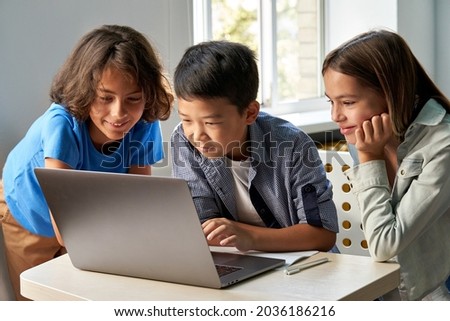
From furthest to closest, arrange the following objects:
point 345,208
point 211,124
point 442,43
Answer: point 442,43
point 345,208
point 211,124

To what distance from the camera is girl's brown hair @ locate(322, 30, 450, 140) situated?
1527mm

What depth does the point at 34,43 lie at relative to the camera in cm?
211

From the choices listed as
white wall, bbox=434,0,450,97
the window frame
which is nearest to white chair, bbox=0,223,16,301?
the window frame

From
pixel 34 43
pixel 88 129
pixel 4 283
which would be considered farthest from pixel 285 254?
pixel 34 43

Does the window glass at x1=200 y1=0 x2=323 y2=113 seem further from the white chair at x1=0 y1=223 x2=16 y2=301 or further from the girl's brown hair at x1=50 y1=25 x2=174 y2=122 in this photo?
the white chair at x1=0 y1=223 x2=16 y2=301

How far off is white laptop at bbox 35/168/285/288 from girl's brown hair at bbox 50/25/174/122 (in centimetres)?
51

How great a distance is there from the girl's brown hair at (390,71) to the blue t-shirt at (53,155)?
24.7 inches

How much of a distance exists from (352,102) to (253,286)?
1.62ft

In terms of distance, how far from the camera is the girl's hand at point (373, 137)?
1512 mm

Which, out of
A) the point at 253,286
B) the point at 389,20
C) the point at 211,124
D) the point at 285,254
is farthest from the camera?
the point at 389,20

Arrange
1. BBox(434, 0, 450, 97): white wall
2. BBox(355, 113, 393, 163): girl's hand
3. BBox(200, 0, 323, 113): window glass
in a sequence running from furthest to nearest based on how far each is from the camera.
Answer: BBox(434, 0, 450, 97): white wall
BBox(200, 0, 323, 113): window glass
BBox(355, 113, 393, 163): girl's hand

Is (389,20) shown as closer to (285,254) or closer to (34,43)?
(34,43)
